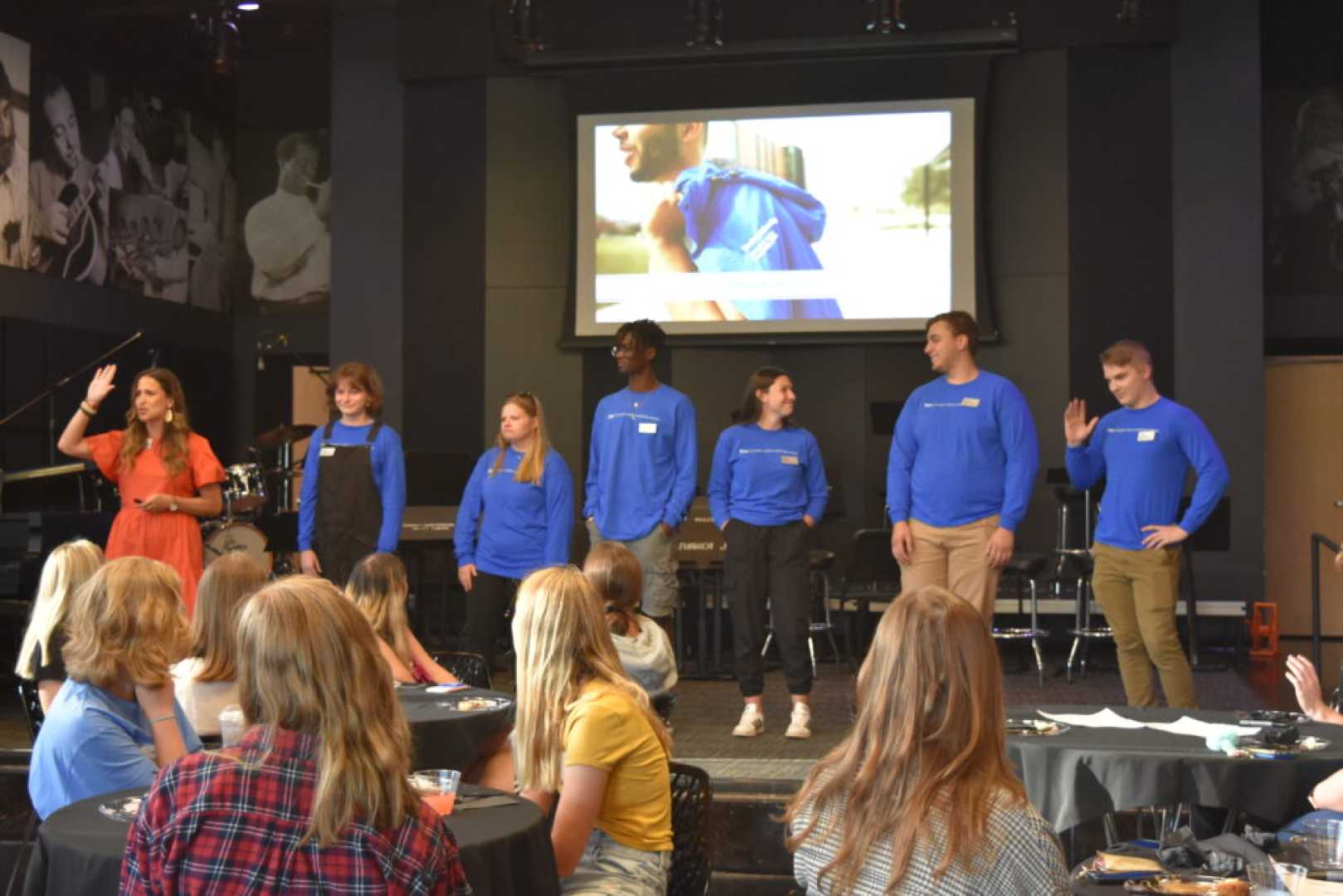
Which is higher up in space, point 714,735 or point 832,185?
point 832,185

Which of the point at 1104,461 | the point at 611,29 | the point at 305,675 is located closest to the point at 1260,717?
the point at 1104,461

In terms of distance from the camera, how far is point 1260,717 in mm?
3844

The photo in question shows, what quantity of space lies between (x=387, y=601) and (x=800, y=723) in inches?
89.8

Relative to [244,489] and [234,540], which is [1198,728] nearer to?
[234,540]

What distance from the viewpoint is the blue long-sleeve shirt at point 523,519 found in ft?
20.6

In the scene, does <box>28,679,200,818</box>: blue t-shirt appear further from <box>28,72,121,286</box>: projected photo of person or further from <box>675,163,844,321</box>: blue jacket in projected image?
<box>28,72,121,286</box>: projected photo of person

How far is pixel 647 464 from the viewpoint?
6.43 m

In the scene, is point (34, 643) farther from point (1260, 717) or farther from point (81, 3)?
point (81, 3)

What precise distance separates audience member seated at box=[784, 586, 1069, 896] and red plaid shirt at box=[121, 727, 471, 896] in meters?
0.60

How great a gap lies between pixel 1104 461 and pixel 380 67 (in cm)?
687

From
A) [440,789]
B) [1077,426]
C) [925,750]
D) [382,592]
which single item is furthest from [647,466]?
[925,750]

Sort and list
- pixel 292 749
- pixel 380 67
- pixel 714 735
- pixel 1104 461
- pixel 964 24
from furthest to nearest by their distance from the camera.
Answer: pixel 380 67, pixel 964 24, pixel 714 735, pixel 1104 461, pixel 292 749

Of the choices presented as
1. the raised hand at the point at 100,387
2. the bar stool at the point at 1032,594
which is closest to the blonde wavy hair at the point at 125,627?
the raised hand at the point at 100,387

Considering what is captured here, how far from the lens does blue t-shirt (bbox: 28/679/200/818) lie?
322 cm
